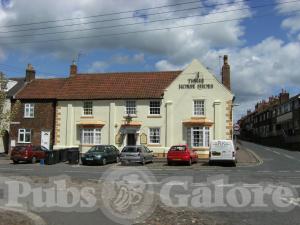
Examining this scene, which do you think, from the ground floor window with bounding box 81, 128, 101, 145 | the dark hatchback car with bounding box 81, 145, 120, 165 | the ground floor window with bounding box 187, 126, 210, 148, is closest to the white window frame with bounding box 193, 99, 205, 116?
the ground floor window with bounding box 187, 126, 210, 148

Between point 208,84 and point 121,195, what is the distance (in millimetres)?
29681

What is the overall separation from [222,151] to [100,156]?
9.13 meters

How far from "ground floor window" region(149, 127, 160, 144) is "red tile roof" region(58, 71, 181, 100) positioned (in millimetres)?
3069

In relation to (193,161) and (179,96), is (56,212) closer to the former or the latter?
(193,161)

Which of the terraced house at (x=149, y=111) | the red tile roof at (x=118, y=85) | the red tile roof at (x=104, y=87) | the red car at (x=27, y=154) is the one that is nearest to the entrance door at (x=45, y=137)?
the terraced house at (x=149, y=111)

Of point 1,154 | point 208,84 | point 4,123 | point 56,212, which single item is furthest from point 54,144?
point 56,212

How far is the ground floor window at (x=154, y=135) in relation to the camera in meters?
44.1

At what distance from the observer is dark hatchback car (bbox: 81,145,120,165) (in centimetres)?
3628

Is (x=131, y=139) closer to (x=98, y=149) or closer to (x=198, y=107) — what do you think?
(x=198, y=107)

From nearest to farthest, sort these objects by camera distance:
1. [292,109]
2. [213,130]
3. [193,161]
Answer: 1. [193,161]
2. [213,130]
3. [292,109]

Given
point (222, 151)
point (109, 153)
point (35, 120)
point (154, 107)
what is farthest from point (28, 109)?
point (222, 151)

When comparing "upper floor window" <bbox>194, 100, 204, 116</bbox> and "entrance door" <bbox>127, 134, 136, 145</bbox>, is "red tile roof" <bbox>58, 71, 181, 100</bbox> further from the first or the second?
"entrance door" <bbox>127, 134, 136, 145</bbox>

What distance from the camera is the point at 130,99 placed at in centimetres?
4484

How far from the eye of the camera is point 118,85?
1842 inches
